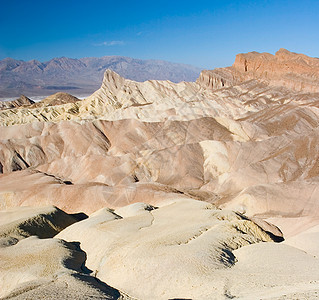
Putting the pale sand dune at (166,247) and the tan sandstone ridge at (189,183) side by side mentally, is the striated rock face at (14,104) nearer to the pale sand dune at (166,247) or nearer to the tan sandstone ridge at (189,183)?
the tan sandstone ridge at (189,183)

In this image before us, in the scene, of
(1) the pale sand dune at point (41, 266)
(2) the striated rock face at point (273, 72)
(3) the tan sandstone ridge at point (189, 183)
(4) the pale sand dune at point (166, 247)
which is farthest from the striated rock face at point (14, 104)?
(4) the pale sand dune at point (166, 247)

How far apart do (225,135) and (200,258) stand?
3592 centimetres

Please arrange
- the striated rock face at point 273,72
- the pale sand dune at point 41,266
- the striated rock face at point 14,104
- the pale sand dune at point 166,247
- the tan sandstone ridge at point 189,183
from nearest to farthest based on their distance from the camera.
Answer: the pale sand dune at point 41,266 < the pale sand dune at point 166,247 < the tan sandstone ridge at point 189,183 < the striated rock face at point 273,72 < the striated rock face at point 14,104

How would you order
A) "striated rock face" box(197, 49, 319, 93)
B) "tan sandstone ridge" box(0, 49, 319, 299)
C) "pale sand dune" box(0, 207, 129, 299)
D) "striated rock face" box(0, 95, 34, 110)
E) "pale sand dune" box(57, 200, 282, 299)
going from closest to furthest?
"pale sand dune" box(0, 207, 129, 299), "pale sand dune" box(57, 200, 282, 299), "tan sandstone ridge" box(0, 49, 319, 299), "striated rock face" box(197, 49, 319, 93), "striated rock face" box(0, 95, 34, 110)

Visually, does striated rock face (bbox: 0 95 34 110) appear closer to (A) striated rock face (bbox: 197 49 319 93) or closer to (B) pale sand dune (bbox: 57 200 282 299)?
(A) striated rock face (bbox: 197 49 319 93)

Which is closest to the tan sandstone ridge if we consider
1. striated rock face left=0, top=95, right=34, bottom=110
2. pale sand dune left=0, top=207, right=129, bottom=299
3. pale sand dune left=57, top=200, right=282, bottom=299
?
pale sand dune left=57, top=200, right=282, bottom=299

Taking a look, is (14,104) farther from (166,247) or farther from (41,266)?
(166,247)

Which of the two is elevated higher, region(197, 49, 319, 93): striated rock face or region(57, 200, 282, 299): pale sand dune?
region(197, 49, 319, 93): striated rock face

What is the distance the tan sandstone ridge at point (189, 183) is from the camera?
656 inches

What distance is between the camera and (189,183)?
137 ft

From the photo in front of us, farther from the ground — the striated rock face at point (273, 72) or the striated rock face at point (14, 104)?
the striated rock face at point (273, 72)

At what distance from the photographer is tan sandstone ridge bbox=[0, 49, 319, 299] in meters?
16.7

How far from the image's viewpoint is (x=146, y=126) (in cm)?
5572

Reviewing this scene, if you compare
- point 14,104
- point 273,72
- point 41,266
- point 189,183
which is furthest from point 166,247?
point 14,104
